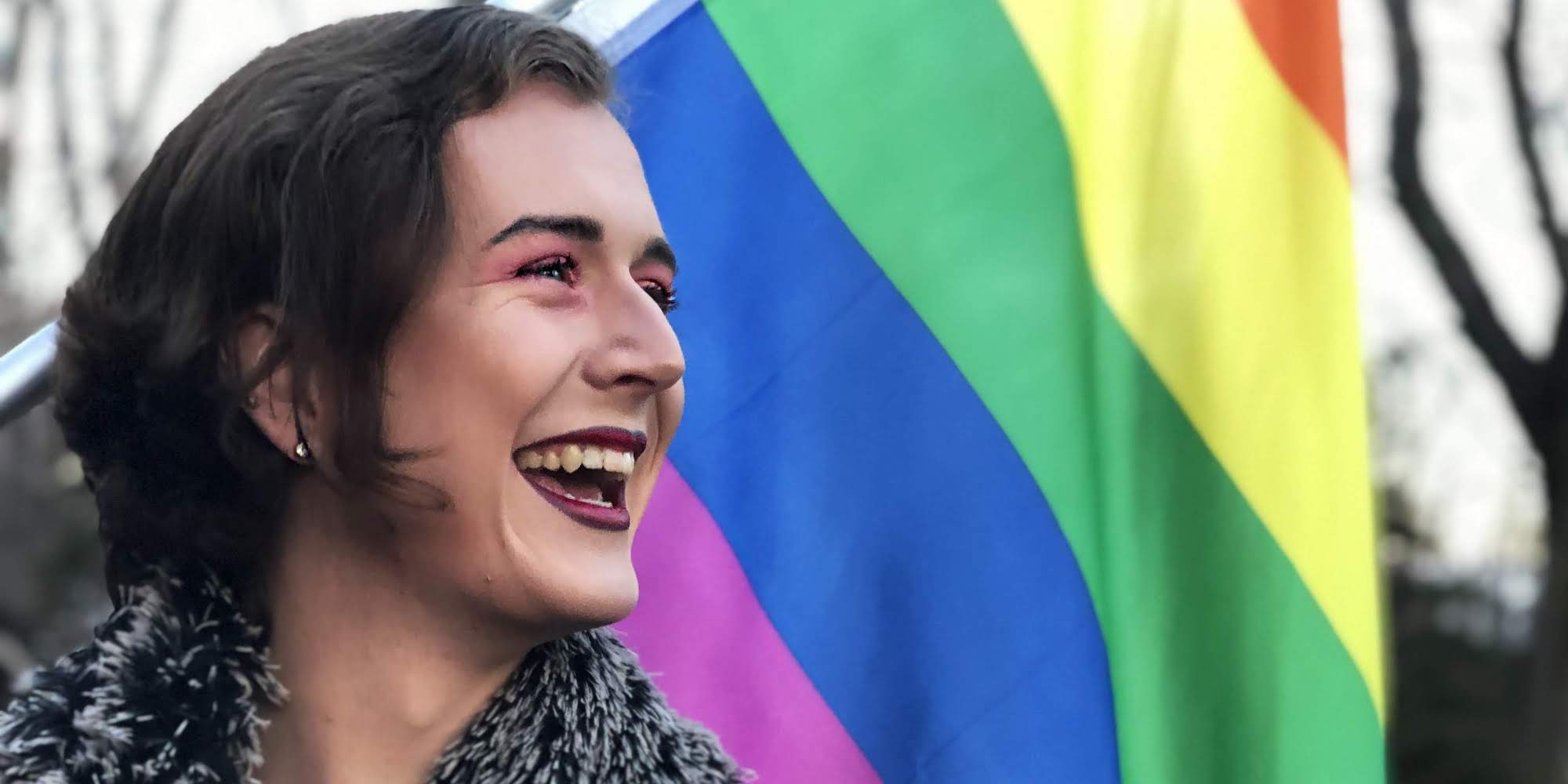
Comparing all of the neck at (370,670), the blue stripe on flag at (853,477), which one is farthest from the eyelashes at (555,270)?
the blue stripe on flag at (853,477)

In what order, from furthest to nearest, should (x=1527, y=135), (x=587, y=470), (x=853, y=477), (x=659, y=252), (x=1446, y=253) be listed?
(x=1527, y=135) → (x=1446, y=253) → (x=853, y=477) → (x=659, y=252) → (x=587, y=470)

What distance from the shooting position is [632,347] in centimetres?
196

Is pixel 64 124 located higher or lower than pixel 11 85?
lower

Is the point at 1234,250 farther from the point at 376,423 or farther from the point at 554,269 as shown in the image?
the point at 376,423

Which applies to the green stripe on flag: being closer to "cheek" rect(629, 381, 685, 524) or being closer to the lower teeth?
"cheek" rect(629, 381, 685, 524)

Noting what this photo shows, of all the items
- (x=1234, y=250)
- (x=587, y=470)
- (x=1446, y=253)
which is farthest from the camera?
(x=1446, y=253)

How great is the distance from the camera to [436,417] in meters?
1.91

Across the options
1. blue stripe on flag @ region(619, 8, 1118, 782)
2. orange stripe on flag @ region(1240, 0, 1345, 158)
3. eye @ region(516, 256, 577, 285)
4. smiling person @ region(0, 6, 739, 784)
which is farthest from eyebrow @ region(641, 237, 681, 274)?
orange stripe on flag @ region(1240, 0, 1345, 158)

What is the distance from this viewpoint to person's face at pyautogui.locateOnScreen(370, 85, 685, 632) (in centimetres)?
190

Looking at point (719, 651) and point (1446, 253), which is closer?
point (719, 651)

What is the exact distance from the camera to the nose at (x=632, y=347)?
6.37 ft

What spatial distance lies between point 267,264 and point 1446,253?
A: 6.50m

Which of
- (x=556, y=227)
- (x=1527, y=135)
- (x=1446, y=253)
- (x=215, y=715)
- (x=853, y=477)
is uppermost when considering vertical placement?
(x=556, y=227)

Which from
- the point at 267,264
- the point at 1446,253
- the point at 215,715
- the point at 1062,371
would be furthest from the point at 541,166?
the point at 1446,253
